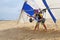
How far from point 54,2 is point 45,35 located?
1861 mm

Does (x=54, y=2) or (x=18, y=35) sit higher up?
(x=54, y=2)

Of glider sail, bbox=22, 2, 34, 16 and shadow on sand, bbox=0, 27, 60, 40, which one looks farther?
glider sail, bbox=22, 2, 34, 16

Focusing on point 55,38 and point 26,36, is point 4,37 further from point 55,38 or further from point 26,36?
point 55,38

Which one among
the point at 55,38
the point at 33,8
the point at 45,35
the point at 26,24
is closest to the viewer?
the point at 55,38

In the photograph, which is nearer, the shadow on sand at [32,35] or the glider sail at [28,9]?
the shadow on sand at [32,35]

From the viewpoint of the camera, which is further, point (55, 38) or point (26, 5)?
point (26, 5)

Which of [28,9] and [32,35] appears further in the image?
[28,9]

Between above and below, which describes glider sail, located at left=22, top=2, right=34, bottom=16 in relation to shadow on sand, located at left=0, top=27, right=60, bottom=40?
above

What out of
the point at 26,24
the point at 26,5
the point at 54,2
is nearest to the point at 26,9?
the point at 26,5

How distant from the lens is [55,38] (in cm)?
948

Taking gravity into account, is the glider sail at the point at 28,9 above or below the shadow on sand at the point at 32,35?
above

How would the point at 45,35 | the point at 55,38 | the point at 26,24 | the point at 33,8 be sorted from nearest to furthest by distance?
the point at 55,38
the point at 45,35
the point at 33,8
the point at 26,24

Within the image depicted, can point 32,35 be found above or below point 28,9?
below

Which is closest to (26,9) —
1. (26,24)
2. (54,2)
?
(54,2)
